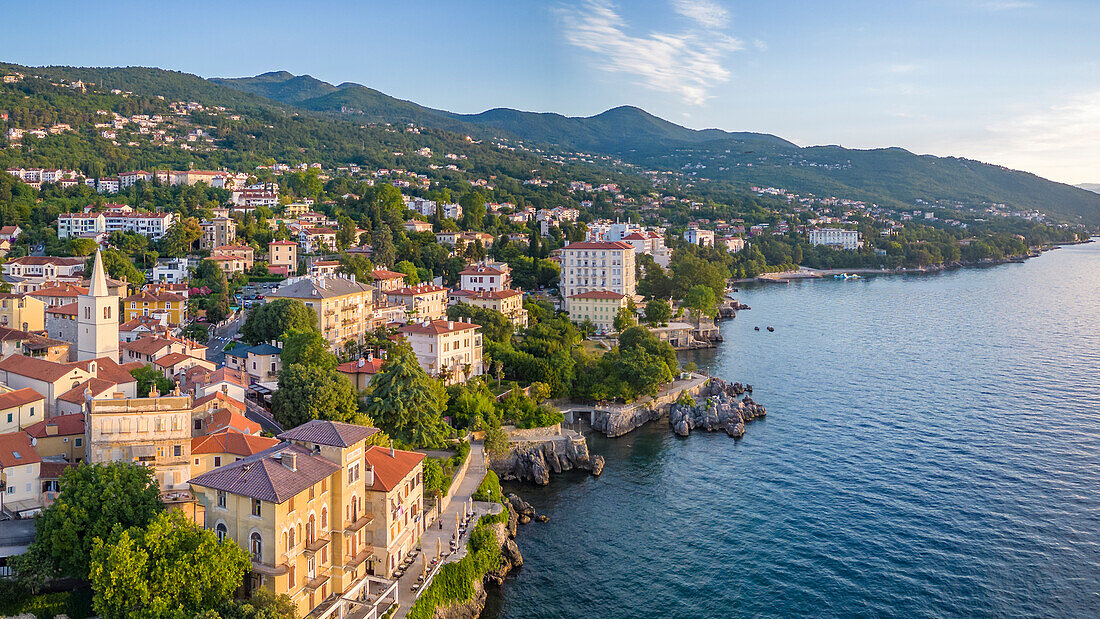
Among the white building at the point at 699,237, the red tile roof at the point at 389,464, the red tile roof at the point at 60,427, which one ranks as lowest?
the red tile roof at the point at 389,464

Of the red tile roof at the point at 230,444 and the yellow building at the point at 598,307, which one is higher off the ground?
the yellow building at the point at 598,307

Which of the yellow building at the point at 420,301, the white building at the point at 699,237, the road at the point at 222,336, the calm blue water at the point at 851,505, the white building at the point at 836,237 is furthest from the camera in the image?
the white building at the point at 836,237

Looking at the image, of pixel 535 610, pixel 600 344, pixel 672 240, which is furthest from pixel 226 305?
pixel 672 240

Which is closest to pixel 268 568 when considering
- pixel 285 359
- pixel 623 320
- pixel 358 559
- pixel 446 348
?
pixel 358 559

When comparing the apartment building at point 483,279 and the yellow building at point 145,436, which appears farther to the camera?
the apartment building at point 483,279

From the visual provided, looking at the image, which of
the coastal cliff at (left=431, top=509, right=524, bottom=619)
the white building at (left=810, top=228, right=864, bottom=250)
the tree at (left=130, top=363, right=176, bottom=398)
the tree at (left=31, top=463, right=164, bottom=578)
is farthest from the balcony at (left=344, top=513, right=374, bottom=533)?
the white building at (left=810, top=228, right=864, bottom=250)

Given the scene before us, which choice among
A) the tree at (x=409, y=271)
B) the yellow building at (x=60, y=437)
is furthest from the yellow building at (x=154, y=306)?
the yellow building at (x=60, y=437)

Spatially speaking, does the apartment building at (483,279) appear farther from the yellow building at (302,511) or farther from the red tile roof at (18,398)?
the yellow building at (302,511)

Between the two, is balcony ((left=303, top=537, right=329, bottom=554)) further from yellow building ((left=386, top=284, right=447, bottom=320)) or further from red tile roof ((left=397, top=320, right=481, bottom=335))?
yellow building ((left=386, top=284, right=447, bottom=320))
